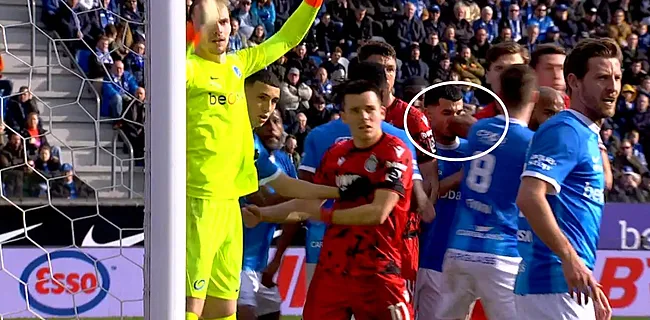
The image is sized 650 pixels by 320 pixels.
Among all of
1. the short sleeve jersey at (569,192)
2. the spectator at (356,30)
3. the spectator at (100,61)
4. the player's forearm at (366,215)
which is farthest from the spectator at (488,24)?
the short sleeve jersey at (569,192)

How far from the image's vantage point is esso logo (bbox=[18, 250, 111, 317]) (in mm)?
5566

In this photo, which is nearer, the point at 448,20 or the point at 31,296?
the point at 31,296

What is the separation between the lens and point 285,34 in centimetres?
520

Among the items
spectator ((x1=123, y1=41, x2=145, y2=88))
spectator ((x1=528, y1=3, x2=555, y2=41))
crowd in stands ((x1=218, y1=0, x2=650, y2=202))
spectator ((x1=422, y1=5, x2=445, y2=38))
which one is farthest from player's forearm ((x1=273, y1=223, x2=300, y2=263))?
spectator ((x1=528, y1=3, x2=555, y2=41))

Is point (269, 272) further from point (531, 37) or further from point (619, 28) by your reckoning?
point (619, 28)

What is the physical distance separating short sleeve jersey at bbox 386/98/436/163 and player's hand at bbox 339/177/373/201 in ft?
2.08

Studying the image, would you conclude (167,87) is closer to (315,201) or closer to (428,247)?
(315,201)

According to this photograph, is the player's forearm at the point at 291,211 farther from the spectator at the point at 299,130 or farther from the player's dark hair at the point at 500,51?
the spectator at the point at 299,130

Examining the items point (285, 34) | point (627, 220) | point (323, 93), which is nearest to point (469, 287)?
point (285, 34)

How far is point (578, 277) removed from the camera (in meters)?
3.72

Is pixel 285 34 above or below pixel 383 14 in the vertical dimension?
below

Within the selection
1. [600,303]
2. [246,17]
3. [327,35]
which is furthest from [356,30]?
[600,303]

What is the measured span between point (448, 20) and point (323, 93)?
8.49ft

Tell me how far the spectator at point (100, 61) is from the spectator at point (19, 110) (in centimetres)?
31
